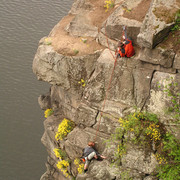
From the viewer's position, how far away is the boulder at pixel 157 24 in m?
11.8

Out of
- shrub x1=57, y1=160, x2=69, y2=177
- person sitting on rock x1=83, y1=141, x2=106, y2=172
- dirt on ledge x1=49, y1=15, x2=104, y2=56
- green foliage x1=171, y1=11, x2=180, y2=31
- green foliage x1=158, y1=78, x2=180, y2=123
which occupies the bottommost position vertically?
shrub x1=57, y1=160, x2=69, y2=177

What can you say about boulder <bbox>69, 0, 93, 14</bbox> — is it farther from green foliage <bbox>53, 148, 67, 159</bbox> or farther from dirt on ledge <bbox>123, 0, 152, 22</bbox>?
green foliage <bbox>53, 148, 67, 159</bbox>

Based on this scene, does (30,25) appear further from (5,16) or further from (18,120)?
(18,120)

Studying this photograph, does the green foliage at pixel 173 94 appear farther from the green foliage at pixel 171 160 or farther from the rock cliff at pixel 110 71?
the green foliage at pixel 171 160

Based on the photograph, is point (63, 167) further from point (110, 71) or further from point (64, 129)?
point (110, 71)

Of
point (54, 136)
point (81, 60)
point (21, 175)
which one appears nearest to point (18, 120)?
point (21, 175)

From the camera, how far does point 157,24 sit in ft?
38.9

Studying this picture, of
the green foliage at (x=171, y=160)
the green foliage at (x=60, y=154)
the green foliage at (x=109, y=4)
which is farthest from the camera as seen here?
the green foliage at (x=60, y=154)

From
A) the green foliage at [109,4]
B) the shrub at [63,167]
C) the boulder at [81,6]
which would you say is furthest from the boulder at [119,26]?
the shrub at [63,167]

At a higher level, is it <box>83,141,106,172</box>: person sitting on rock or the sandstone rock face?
the sandstone rock face

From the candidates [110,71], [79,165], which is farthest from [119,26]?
[79,165]

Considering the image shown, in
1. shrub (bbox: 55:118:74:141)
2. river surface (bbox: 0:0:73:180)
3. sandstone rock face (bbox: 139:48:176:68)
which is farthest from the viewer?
river surface (bbox: 0:0:73:180)

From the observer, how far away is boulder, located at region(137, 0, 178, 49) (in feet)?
38.7

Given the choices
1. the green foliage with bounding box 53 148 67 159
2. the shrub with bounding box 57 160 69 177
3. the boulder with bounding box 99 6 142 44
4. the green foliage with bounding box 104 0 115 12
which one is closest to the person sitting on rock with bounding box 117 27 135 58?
the boulder with bounding box 99 6 142 44
